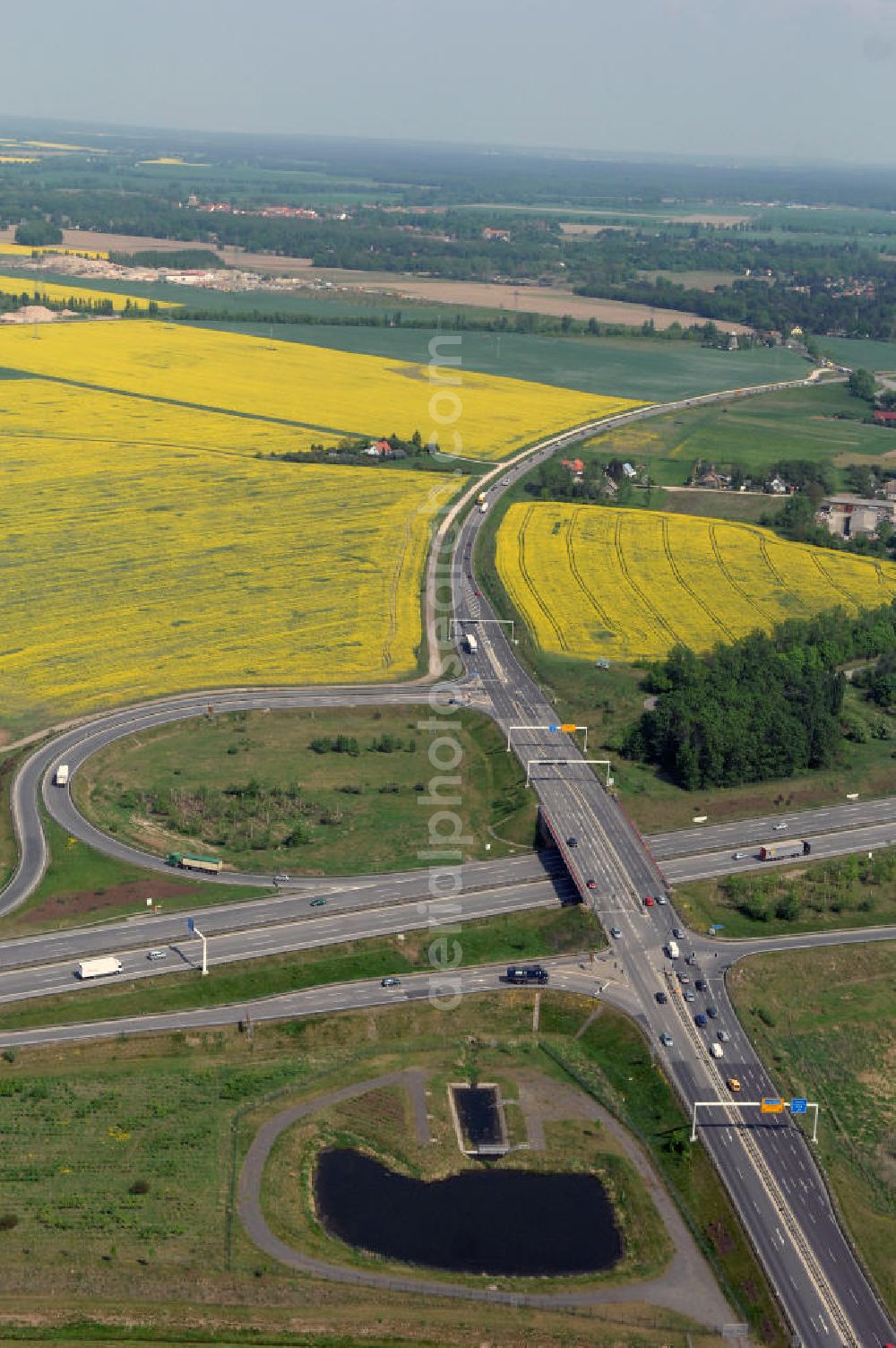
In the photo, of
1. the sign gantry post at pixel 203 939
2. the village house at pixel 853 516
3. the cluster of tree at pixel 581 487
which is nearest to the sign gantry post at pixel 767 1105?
the sign gantry post at pixel 203 939

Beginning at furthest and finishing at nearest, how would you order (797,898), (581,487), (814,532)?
(581,487) < (814,532) < (797,898)

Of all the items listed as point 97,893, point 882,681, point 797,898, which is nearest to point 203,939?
point 97,893

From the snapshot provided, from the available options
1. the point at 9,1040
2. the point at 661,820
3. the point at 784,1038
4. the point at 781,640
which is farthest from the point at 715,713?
the point at 9,1040

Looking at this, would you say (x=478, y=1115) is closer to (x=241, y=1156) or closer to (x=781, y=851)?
(x=241, y=1156)

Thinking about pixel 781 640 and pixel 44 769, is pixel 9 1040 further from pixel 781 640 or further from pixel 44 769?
pixel 781 640

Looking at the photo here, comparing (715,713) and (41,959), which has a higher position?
(715,713)

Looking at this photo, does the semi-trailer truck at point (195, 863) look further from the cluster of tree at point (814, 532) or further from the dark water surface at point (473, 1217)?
the cluster of tree at point (814, 532)
